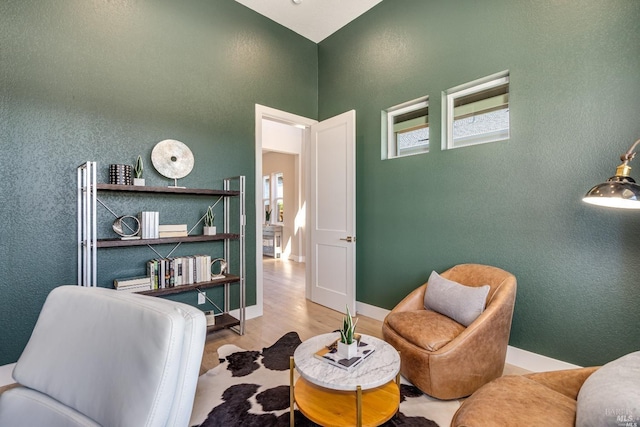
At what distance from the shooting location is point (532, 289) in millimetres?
2400

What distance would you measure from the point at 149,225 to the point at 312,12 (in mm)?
3120

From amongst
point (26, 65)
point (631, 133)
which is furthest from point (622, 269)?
point (26, 65)

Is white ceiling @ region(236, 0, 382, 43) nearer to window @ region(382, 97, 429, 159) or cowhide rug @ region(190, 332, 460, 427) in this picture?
window @ region(382, 97, 429, 159)

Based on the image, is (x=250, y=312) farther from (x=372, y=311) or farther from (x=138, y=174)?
(x=138, y=174)

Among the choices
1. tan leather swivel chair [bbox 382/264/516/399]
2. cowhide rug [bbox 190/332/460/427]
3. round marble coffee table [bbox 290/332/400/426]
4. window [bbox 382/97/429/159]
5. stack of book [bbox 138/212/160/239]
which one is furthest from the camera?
window [bbox 382/97/429/159]

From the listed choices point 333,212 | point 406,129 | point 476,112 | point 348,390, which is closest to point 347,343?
point 348,390

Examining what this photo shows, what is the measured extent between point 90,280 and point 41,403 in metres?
1.68

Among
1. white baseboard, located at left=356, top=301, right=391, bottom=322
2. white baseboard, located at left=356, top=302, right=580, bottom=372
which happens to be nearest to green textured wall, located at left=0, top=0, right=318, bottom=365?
white baseboard, located at left=356, top=301, right=391, bottom=322

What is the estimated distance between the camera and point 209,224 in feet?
10.1

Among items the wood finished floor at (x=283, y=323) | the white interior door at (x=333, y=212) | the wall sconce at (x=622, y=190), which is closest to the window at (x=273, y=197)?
the wood finished floor at (x=283, y=323)

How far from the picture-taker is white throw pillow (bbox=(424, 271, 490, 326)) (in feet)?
6.98

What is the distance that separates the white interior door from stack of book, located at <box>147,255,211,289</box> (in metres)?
1.54

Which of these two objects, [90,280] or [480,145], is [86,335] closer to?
[90,280]

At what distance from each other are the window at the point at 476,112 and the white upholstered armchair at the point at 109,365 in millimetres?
2843
